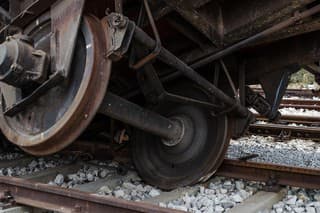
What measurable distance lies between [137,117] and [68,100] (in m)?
0.64

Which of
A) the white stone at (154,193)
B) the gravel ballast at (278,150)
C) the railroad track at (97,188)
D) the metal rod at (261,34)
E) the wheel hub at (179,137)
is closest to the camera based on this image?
the railroad track at (97,188)

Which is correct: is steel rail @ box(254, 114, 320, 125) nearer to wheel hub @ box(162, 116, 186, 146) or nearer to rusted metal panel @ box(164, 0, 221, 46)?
wheel hub @ box(162, 116, 186, 146)

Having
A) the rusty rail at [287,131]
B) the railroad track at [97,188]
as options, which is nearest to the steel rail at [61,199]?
the railroad track at [97,188]

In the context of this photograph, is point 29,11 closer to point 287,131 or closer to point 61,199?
point 61,199

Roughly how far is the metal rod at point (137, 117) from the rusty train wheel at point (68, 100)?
0.83 feet

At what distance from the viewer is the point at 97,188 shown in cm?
370

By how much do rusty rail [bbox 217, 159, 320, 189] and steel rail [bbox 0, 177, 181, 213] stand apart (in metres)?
1.38

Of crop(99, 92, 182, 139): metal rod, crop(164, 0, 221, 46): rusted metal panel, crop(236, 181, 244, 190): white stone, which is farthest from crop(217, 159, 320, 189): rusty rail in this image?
crop(164, 0, 221, 46): rusted metal panel

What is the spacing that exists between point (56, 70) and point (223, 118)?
5.18 ft

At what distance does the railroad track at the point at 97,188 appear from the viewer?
2.78 meters

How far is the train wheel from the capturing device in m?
3.76

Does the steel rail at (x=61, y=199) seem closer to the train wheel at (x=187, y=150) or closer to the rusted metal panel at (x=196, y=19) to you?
the train wheel at (x=187, y=150)

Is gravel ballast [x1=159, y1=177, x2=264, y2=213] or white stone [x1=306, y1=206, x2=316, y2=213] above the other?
gravel ballast [x1=159, y1=177, x2=264, y2=213]

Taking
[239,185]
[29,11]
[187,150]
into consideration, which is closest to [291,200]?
[239,185]
